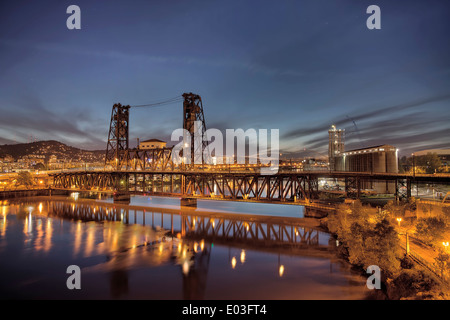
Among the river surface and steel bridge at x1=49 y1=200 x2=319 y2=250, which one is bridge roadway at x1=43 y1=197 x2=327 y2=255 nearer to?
steel bridge at x1=49 y1=200 x2=319 y2=250

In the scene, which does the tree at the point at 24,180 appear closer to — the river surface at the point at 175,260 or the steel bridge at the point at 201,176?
the steel bridge at the point at 201,176

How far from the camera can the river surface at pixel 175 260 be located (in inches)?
772

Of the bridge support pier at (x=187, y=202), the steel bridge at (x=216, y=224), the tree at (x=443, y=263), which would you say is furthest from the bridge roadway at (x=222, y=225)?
the tree at (x=443, y=263)

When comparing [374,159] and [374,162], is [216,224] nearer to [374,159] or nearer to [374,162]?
[374,162]

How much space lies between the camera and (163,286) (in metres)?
20.2

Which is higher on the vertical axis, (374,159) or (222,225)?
(374,159)

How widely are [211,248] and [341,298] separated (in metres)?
15.6

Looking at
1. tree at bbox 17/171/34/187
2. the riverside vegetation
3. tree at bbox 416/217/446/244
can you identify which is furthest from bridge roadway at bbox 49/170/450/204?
tree at bbox 17/171/34/187

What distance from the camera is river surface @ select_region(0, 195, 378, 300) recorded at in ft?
64.3

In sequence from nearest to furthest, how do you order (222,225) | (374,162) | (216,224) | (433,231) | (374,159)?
(433,231)
(222,225)
(216,224)
(374,162)
(374,159)

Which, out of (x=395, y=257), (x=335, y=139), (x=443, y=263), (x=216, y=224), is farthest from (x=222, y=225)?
(x=335, y=139)

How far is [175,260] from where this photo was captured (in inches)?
1013
